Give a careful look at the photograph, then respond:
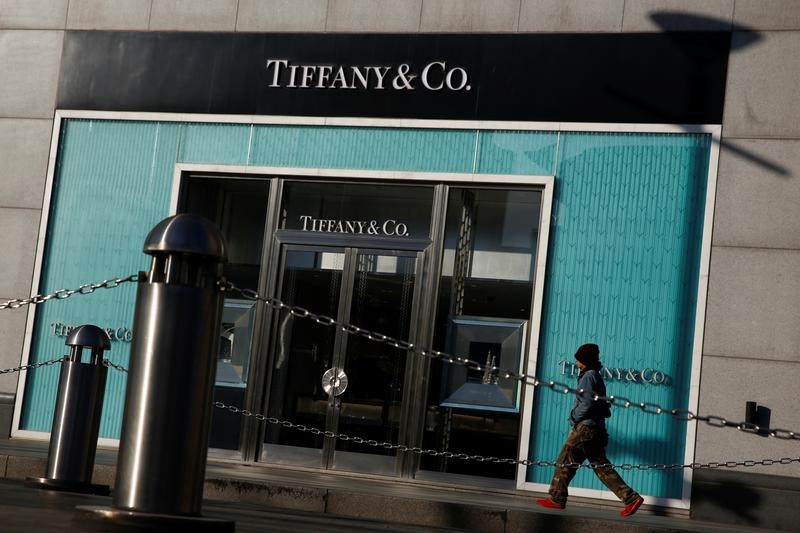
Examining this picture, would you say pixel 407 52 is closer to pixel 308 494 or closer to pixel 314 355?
pixel 314 355

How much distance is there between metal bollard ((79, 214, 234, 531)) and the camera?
4.58m

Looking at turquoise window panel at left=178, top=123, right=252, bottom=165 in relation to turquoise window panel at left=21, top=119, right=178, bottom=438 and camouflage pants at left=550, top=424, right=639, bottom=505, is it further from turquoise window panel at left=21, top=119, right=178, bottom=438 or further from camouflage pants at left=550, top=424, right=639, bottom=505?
camouflage pants at left=550, top=424, right=639, bottom=505

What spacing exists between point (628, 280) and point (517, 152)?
5.91ft

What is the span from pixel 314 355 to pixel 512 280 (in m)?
2.36

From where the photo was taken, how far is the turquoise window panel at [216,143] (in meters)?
13.4

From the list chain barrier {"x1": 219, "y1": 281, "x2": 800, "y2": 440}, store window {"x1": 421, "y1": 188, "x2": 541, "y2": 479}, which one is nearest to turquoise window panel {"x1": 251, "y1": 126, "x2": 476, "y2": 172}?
store window {"x1": 421, "y1": 188, "x2": 541, "y2": 479}

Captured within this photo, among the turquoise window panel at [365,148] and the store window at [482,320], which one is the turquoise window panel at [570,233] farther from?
the store window at [482,320]

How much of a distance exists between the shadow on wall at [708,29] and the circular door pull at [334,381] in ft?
13.8

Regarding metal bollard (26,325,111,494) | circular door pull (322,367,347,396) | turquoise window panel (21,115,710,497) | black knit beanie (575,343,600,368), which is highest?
turquoise window panel (21,115,710,497)

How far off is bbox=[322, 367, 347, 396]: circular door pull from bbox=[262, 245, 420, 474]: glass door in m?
0.01

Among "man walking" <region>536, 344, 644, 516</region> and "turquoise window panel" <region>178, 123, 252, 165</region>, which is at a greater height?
"turquoise window panel" <region>178, 123, 252, 165</region>

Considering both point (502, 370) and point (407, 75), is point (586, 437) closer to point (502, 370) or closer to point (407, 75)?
point (502, 370)

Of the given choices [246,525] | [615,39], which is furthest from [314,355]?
[246,525]

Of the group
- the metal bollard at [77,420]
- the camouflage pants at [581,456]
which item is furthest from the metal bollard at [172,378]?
the camouflage pants at [581,456]
